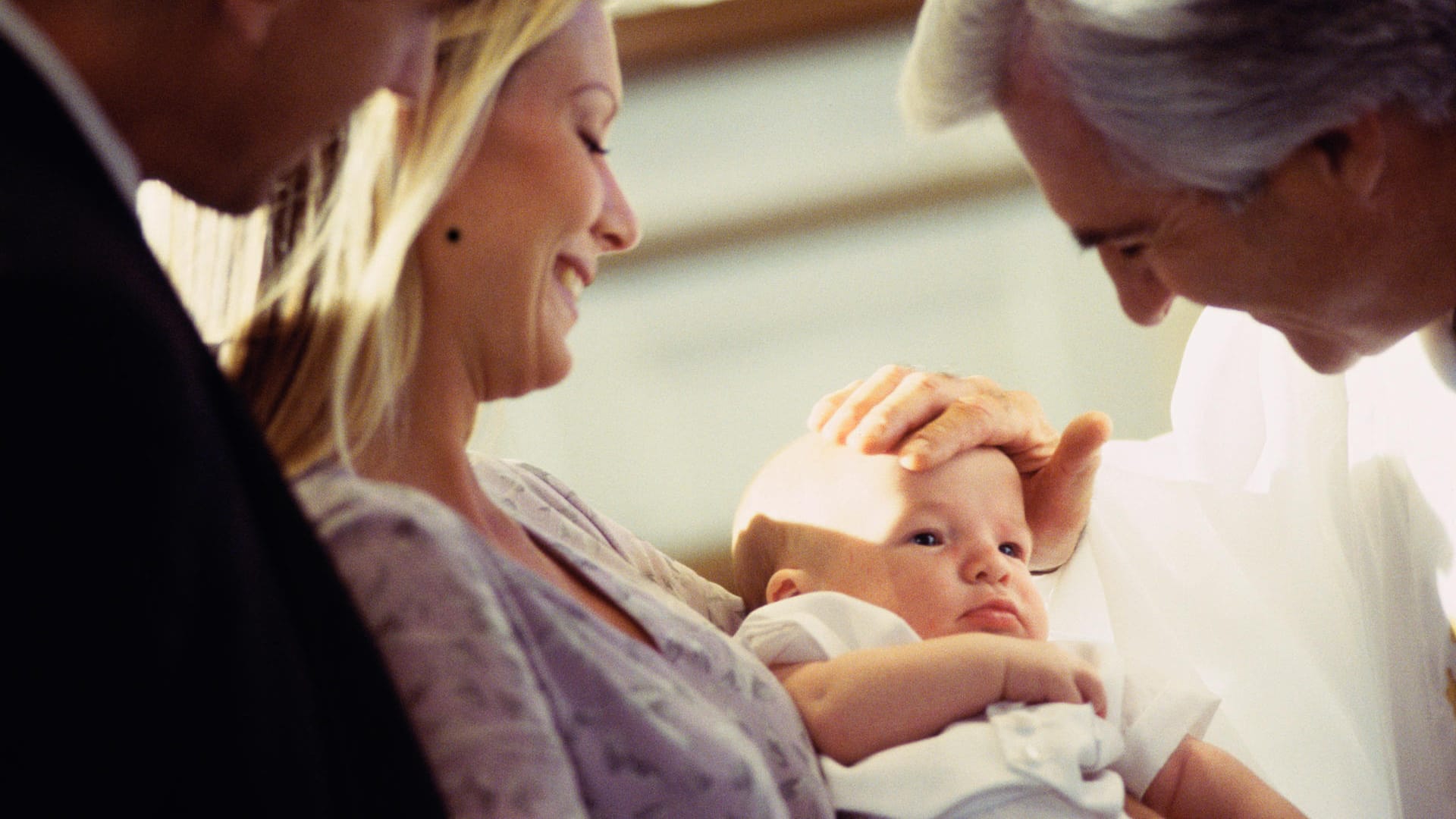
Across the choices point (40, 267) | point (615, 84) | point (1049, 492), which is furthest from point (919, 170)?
point (40, 267)

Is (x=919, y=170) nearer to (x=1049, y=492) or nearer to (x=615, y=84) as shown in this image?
(x=1049, y=492)

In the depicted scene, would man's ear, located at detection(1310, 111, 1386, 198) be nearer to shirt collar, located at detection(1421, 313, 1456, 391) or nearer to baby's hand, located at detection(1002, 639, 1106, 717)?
shirt collar, located at detection(1421, 313, 1456, 391)

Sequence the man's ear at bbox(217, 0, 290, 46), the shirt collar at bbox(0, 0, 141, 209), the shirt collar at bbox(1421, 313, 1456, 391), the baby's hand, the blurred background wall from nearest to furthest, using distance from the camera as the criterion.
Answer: the shirt collar at bbox(0, 0, 141, 209) → the man's ear at bbox(217, 0, 290, 46) → the baby's hand → the shirt collar at bbox(1421, 313, 1456, 391) → the blurred background wall

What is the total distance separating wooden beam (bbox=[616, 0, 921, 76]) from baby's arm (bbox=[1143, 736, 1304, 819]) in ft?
A: 6.25

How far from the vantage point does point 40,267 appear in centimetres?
60

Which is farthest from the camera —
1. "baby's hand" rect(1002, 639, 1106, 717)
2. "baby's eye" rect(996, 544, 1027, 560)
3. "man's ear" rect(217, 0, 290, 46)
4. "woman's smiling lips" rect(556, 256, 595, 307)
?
"baby's eye" rect(996, 544, 1027, 560)

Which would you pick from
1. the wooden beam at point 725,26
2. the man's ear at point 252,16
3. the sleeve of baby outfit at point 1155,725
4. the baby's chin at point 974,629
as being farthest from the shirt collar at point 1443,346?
the wooden beam at point 725,26

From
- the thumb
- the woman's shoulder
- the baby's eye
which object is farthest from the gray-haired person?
the woman's shoulder

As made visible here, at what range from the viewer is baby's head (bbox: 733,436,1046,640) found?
1630 millimetres

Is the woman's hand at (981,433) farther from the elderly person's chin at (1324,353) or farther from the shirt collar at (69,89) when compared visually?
the shirt collar at (69,89)

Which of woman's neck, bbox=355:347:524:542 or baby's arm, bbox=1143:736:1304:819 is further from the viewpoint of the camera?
baby's arm, bbox=1143:736:1304:819

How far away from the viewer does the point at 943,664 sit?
137 cm

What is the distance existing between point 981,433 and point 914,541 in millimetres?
182

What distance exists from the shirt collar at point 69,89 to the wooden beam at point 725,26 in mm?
2191
